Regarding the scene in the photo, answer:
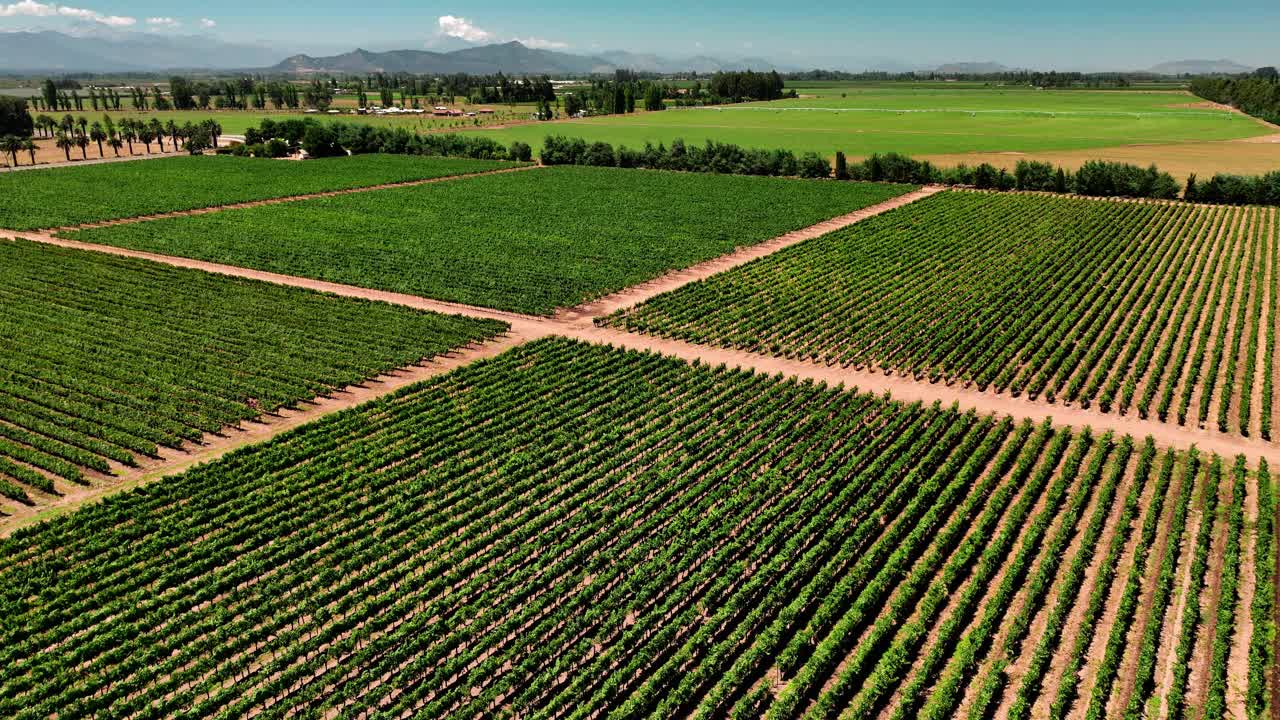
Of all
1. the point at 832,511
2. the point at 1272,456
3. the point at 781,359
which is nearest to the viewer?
the point at 832,511

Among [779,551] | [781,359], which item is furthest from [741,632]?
[781,359]

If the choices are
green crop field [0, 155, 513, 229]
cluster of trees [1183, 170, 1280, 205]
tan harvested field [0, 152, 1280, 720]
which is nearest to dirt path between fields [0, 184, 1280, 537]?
tan harvested field [0, 152, 1280, 720]

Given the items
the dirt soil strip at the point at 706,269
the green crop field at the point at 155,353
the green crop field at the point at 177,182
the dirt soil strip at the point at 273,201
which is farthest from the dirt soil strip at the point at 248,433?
the green crop field at the point at 177,182

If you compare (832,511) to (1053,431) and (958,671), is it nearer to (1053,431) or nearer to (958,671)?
(958,671)

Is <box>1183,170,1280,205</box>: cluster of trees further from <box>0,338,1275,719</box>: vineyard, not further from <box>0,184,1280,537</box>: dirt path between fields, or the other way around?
<box>0,338,1275,719</box>: vineyard

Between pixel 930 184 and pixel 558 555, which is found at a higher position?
pixel 930 184

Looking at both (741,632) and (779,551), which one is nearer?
(741,632)
